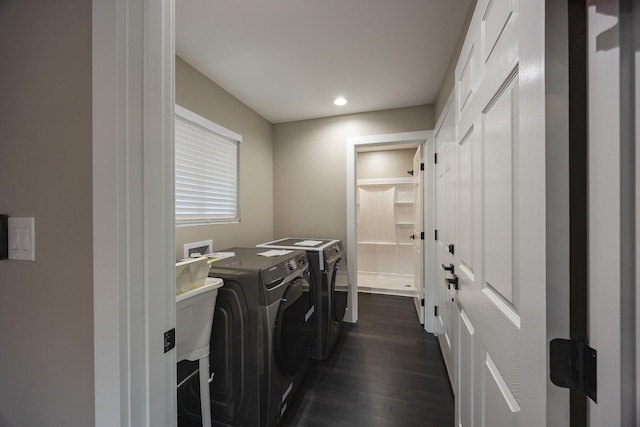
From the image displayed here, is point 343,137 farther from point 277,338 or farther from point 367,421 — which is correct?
point 367,421

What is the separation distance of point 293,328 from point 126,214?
1.18 m

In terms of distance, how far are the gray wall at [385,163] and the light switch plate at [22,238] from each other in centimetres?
387

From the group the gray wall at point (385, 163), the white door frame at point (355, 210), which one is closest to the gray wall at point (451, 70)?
the white door frame at point (355, 210)

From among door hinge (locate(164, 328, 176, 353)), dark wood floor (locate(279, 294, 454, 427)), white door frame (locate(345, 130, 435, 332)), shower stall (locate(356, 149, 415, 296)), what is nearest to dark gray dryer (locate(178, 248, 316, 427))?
dark wood floor (locate(279, 294, 454, 427))

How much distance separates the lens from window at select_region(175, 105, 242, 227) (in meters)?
1.76

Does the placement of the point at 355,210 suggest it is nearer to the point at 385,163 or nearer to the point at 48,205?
the point at 385,163

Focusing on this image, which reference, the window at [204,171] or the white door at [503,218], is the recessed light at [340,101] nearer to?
the window at [204,171]

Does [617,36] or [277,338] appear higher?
[617,36]

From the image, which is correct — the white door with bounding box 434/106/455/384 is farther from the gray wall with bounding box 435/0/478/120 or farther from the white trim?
the white trim

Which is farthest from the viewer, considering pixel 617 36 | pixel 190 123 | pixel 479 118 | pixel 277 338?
pixel 190 123

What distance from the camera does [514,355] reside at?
22.9 inches

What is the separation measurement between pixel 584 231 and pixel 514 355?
35 centimetres

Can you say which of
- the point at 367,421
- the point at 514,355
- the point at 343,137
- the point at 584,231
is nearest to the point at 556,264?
the point at 584,231

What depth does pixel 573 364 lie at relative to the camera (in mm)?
412
